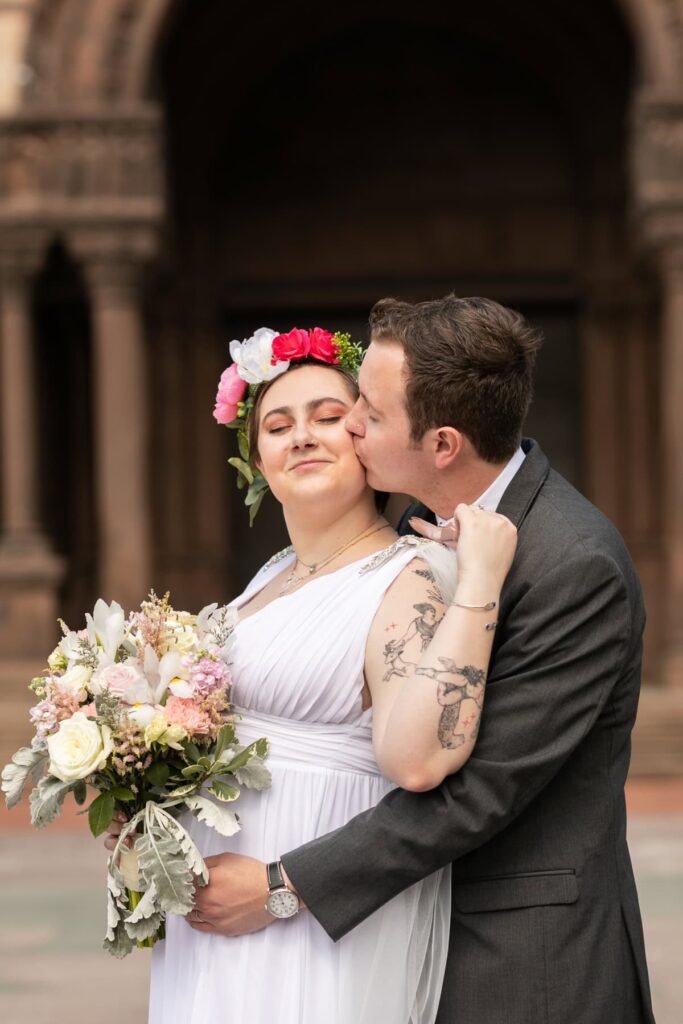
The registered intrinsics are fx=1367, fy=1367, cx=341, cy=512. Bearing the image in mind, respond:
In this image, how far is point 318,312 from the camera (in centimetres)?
1341

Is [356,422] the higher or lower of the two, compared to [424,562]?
higher

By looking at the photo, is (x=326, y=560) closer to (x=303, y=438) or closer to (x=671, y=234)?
(x=303, y=438)

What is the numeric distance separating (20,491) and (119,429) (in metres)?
0.96

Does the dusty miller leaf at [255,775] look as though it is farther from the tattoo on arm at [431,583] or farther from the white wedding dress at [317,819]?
the tattoo on arm at [431,583]

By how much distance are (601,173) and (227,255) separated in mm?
3671

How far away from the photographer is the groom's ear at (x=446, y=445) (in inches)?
86.1

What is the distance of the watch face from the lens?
2.18m

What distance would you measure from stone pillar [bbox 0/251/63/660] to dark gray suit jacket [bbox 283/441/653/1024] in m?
8.69

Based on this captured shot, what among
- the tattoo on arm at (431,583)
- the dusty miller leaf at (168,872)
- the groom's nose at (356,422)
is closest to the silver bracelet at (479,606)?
the tattoo on arm at (431,583)

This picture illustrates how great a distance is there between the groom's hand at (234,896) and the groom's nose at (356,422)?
731 millimetres

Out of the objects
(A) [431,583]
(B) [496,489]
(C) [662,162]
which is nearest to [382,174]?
(C) [662,162]

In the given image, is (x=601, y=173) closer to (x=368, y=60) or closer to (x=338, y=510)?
(x=368, y=60)

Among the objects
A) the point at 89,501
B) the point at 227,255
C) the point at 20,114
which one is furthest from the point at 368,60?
the point at 89,501

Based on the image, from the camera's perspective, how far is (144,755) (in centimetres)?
222
